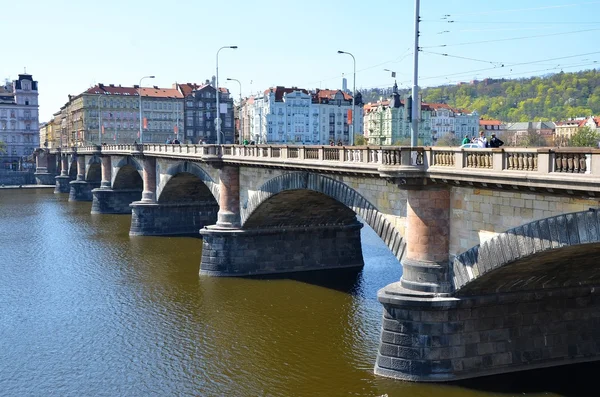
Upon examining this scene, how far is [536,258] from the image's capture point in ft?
67.1

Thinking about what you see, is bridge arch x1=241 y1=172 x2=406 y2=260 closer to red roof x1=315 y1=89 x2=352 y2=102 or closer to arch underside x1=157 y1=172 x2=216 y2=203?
arch underside x1=157 y1=172 x2=216 y2=203

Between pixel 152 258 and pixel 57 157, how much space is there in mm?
91423

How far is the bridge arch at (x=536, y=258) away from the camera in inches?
720

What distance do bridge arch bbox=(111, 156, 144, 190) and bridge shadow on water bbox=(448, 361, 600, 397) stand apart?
5697 centimetres

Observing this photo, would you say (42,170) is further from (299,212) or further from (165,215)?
(299,212)

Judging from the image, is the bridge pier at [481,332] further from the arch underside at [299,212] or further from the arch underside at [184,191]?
the arch underside at [184,191]

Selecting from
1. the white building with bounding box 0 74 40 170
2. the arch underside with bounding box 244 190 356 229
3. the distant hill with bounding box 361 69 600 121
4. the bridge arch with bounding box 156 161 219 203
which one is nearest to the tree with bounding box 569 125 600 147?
the distant hill with bounding box 361 69 600 121

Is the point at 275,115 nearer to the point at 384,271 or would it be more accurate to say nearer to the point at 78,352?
the point at 384,271

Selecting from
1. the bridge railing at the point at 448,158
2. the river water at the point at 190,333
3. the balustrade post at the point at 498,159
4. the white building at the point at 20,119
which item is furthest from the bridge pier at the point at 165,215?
the white building at the point at 20,119

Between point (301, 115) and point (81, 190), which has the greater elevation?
point (301, 115)

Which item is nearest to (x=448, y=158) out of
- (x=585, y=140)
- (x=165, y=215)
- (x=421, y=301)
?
(x=421, y=301)

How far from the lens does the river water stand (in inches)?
955

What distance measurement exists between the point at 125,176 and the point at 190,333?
51.4 meters

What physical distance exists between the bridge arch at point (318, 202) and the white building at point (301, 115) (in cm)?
9239
